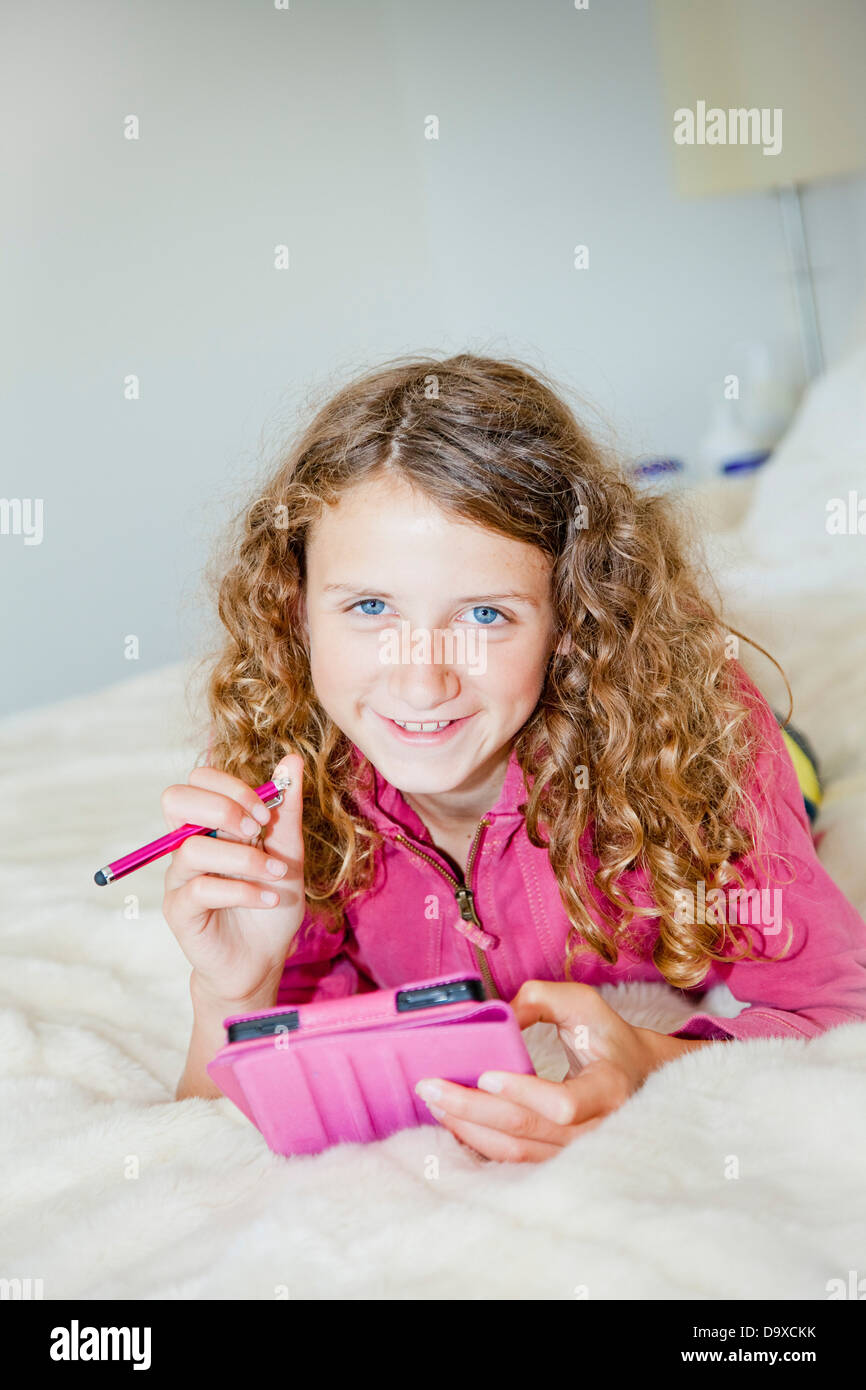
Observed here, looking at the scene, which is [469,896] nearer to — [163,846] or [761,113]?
[163,846]

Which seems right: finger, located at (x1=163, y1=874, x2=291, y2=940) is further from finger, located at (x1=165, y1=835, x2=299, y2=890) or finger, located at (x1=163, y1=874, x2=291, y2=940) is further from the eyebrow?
the eyebrow

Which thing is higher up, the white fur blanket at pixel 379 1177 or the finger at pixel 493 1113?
the finger at pixel 493 1113

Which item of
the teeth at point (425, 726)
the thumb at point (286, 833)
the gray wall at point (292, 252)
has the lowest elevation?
the thumb at point (286, 833)

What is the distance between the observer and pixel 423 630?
0.81 m

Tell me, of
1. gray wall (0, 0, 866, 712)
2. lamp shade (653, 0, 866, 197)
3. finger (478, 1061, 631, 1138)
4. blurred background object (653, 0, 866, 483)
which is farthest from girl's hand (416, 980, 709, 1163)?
lamp shade (653, 0, 866, 197)

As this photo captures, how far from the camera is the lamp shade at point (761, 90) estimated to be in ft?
7.00

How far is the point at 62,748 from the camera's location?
153cm

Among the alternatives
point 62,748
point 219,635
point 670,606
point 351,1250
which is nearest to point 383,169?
point 62,748

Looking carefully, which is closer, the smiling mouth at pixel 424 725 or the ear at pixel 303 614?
the smiling mouth at pixel 424 725

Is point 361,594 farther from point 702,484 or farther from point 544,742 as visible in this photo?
point 702,484

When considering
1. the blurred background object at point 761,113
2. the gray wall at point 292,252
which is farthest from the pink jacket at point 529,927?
the blurred background object at point 761,113

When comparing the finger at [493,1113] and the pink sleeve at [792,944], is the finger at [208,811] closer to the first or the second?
the finger at [493,1113]

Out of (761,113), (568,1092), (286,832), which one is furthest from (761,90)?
(568,1092)

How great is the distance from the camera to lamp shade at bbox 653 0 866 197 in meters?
2.13
